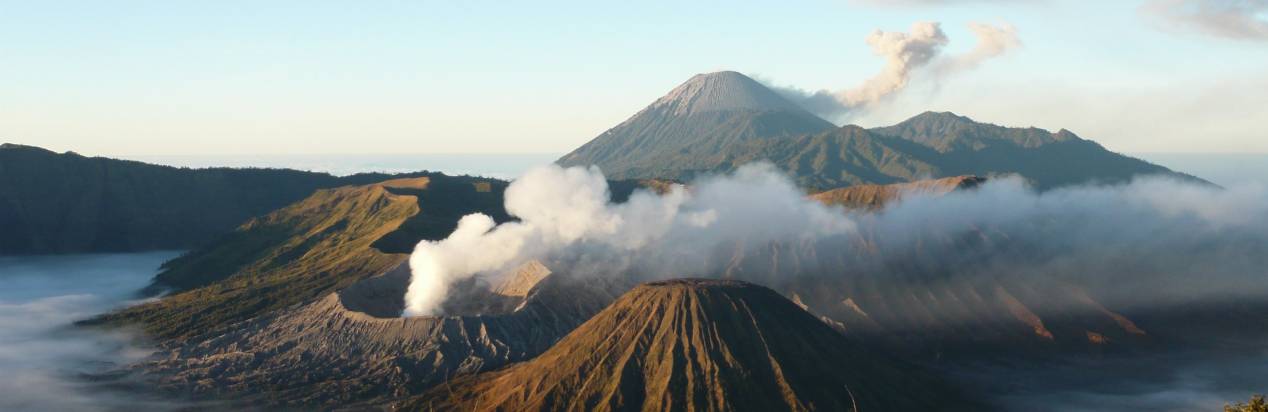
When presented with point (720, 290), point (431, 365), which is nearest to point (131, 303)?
point (431, 365)

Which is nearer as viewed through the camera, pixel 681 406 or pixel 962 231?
pixel 681 406

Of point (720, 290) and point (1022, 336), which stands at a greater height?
point (720, 290)

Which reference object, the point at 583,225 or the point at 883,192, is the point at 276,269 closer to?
the point at 583,225

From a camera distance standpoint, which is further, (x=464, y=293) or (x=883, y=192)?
(x=883, y=192)

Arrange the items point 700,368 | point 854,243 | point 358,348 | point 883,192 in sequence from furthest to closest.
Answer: point 883,192
point 854,243
point 358,348
point 700,368

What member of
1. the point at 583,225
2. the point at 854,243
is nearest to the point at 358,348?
the point at 583,225

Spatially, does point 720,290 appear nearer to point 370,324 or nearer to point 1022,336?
point 370,324

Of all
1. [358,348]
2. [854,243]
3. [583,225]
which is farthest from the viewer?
[854,243]

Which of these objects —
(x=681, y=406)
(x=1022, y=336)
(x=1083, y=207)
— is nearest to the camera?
(x=681, y=406)

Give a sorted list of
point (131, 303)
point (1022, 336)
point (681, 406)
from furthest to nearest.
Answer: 1. point (131, 303)
2. point (1022, 336)
3. point (681, 406)
